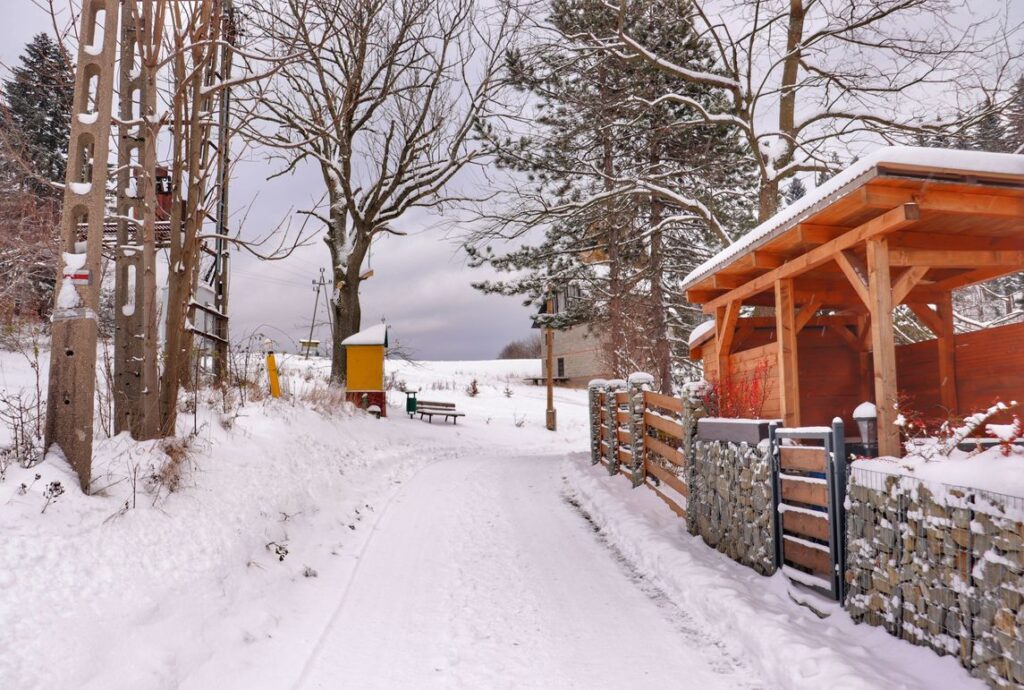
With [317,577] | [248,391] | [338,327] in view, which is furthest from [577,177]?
[317,577]

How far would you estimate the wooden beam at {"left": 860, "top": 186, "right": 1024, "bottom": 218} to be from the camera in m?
5.34

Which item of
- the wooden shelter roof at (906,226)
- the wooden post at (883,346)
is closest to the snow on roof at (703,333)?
the wooden shelter roof at (906,226)

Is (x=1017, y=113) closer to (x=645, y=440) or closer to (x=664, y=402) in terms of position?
(x=664, y=402)

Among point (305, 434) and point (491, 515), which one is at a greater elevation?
point (305, 434)

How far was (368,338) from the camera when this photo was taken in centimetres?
1588

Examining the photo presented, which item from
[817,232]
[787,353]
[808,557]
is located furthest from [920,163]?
[808,557]

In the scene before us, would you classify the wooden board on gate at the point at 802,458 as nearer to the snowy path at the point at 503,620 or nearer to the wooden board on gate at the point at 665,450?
the snowy path at the point at 503,620

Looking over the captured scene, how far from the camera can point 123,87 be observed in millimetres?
6410

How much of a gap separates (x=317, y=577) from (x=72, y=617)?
2.11 m

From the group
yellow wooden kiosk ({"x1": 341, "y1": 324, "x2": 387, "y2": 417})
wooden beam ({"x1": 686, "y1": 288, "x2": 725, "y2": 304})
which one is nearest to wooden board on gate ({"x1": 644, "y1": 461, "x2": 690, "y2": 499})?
wooden beam ({"x1": 686, "y1": 288, "x2": 725, "y2": 304})

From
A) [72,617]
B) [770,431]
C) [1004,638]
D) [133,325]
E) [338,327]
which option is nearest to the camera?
[1004,638]

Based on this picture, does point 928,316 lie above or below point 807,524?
above

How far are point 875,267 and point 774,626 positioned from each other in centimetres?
342

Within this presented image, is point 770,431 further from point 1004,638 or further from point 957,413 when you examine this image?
point 957,413
